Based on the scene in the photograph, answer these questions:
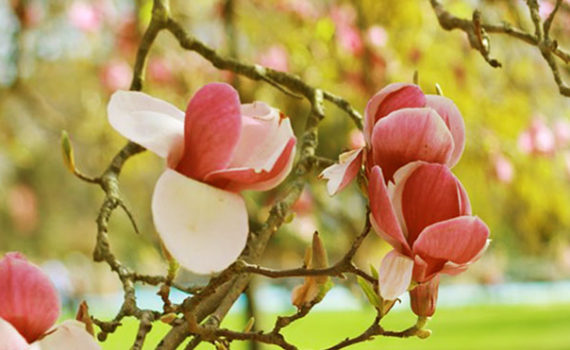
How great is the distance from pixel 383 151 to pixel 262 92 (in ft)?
7.68

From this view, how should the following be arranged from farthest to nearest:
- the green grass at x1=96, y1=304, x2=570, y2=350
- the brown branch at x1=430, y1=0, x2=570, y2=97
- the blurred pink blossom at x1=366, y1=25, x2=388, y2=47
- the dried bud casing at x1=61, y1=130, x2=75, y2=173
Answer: the green grass at x1=96, y1=304, x2=570, y2=350 < the blurred pink blossom at x1=366, y1=25, x2=388, y2=47 < the brown branch at x1=430, y1=0, x2=570, y2=97 < the dried bud casing at x1=61, y1=130, x2=75, y2=173

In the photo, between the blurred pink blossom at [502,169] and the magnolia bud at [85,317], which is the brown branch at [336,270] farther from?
the blurred pink blossom at [502,169]

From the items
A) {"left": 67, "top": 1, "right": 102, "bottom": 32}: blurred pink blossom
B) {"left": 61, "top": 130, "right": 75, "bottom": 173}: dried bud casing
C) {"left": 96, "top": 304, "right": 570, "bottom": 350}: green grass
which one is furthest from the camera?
{"left": 96, "top": 304, "right": 570, "bottom": 350}: green grass

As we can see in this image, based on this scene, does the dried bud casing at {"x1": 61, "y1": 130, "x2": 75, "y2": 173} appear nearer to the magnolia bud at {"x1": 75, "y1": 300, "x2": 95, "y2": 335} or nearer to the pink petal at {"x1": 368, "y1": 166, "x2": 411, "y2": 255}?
the magnolia bud at {"x1": 75, "y1": 300, "x2": 95, "y2": 335}

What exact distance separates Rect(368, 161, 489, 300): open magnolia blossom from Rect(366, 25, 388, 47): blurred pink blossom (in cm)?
194

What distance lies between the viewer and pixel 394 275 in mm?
557

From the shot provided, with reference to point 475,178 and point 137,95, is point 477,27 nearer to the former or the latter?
point 137,95

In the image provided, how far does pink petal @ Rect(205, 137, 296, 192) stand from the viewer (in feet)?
1.76

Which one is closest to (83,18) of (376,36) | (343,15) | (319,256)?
(343,15)

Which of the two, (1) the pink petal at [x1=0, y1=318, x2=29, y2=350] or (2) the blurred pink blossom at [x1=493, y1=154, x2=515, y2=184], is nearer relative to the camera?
(1) the pink petal at [x1=0, y1=318, x2=29, y2=350]

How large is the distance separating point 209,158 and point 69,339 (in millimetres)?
126

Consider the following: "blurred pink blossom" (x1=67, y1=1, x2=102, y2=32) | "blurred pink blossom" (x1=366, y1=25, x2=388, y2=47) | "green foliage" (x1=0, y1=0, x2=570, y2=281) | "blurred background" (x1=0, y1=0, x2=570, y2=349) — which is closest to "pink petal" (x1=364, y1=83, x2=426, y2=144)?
"blurred background" (x1=0, y1=0, x2=570, y2=349)

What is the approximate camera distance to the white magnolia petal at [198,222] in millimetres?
501

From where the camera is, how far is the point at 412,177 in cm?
57
